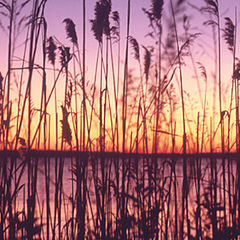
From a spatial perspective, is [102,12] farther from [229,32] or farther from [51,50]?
[229,32]

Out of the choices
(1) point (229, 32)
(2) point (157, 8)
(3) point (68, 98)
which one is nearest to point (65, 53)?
(3) point (68, 98)

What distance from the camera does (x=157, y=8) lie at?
8.43 feet

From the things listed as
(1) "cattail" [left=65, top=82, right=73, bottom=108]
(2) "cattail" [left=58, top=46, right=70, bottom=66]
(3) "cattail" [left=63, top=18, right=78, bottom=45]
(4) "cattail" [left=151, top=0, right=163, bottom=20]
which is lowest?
(1) "cattail" [left=65, top=82, right=73, bottom=108]

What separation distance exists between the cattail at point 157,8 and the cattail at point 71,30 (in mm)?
571

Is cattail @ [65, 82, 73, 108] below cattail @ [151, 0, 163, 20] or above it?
below

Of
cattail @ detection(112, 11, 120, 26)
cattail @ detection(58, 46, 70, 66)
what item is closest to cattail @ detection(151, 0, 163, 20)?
cattail @ detection(112, 11, 120, 26)

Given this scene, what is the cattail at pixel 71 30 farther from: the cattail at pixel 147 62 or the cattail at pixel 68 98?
the cattail at pixel 147 62

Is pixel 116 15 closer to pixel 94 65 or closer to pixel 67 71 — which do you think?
pixel 94 65

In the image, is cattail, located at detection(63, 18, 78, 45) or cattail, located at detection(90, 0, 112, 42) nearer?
cattail, located at detection(90, 0, 112, 42)

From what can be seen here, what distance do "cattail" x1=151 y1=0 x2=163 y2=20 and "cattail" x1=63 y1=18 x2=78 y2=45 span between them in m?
0.57

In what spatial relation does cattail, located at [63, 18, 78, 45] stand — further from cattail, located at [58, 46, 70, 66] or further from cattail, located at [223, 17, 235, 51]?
cattail, located at [223, 17, 235, 51]

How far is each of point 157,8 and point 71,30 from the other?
24.4 inches

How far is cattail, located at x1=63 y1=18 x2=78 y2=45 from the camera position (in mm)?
2525

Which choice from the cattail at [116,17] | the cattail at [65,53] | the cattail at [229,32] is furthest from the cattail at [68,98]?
the cattail at [229,32]
